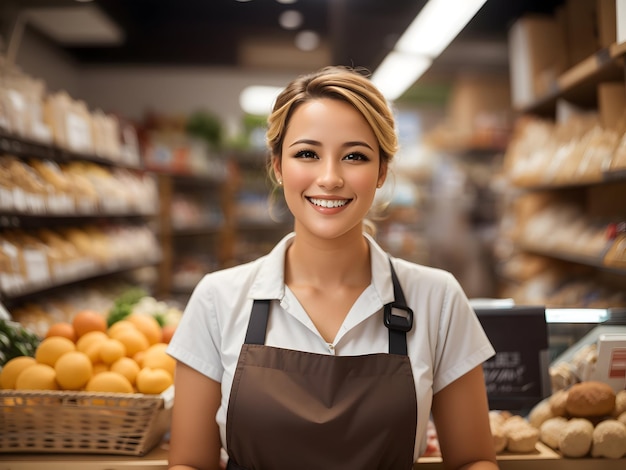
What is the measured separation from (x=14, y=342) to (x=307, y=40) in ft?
23.6

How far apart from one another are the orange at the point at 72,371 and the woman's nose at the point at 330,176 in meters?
0.89

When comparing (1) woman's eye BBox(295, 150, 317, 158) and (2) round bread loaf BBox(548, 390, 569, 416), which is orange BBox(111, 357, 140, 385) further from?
(2) round bread loaf BBox(548, 390, 569, 416)

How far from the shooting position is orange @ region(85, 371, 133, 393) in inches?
72.0

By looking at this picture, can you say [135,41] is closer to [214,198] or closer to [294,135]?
[214,198]

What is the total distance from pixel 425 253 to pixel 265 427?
757 cm

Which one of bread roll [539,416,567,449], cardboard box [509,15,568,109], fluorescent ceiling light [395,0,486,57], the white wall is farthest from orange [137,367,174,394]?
the white wall

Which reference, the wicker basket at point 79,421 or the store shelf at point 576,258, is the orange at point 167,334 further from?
the store shelf at point 576,258

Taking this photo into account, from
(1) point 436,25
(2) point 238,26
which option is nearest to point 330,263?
(1) point 436,25

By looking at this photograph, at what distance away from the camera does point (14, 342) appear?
214 centimetres

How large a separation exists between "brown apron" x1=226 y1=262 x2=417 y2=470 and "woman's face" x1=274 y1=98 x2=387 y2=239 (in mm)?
347

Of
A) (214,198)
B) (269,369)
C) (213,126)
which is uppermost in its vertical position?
(213,126)

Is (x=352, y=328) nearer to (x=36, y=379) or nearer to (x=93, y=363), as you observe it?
(x=93, y=363)

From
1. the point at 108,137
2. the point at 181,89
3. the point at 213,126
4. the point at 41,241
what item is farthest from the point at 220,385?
the point at 181,89

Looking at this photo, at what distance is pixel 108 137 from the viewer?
5613 millimetres
